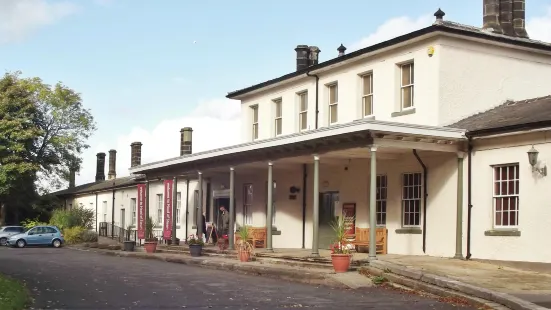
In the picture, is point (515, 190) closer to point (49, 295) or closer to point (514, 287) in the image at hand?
point (514, 287)

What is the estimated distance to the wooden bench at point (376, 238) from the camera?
2255 cm

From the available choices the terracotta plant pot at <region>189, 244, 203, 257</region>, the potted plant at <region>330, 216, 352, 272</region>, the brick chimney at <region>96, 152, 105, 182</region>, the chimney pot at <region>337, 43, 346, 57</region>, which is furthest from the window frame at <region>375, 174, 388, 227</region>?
the brick chimney at <region>96, 152, 105, 182</region>

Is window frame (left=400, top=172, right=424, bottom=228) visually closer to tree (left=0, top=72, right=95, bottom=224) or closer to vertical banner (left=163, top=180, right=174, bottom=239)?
vertical banner (left=163, top=180, right=174, bottom=239)

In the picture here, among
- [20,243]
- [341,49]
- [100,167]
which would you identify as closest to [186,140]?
[20,243]

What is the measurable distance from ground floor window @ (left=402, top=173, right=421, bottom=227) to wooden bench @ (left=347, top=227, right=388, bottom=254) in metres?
0.75

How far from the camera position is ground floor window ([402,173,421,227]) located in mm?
21891

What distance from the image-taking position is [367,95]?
24141 mm

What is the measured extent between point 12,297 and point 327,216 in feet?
47.6

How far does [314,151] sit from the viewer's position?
858 inches

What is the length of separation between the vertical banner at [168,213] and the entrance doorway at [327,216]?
28.7 ft

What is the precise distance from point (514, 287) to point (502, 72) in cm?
959

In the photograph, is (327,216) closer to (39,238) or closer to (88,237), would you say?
(88,237)

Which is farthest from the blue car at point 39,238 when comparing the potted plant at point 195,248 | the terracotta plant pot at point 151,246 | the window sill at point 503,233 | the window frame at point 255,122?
the window sill at point 503,233

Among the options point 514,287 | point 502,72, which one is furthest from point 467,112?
point 514,287
